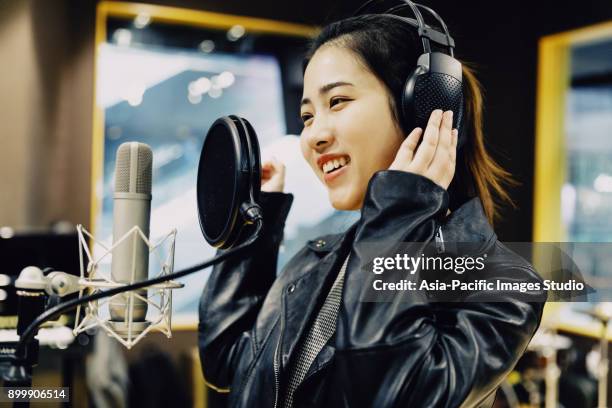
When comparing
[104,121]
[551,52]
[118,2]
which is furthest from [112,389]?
[551,52]

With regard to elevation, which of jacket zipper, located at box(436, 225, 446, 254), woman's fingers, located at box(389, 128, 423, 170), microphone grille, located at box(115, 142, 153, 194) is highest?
woman's fingers, located at box(389, 128, 423, 170)

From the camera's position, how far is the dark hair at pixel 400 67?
1023 millimetres

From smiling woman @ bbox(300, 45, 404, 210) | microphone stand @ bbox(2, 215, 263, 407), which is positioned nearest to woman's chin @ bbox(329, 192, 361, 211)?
smiling woman @ bbox(300, 45, 404, 210)

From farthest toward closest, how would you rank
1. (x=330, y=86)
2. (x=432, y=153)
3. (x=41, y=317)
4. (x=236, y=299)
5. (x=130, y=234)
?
1. (x=236, y=299)
2. (x=330, y=86)
3. (x=432, y=153)
4. (x=130, y=234)
5. (x=41, y=317)

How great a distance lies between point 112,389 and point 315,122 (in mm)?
2433

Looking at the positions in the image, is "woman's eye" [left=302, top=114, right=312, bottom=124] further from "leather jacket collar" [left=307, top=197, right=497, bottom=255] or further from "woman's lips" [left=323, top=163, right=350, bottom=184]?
"leather jacket collar" [left=307, top=197, right=497, bottom=255]

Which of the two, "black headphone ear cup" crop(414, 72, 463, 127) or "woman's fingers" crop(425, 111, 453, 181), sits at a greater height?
"black headphone ear cup" crop(414, 72, 463, 127)

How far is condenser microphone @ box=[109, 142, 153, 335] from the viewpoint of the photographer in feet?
2.62

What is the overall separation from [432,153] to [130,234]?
16.7 inches

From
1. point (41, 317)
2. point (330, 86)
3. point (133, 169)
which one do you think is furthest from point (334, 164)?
point (41, 317)

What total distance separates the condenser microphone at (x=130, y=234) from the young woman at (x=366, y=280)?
0.87ft

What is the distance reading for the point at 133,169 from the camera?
0.83 m

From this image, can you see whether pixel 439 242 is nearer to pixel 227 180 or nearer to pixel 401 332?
pixel 401 332

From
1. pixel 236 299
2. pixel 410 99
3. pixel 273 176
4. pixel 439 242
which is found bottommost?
pixel 236 299
